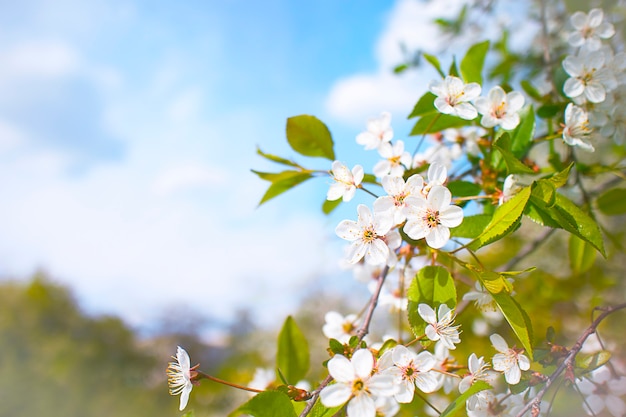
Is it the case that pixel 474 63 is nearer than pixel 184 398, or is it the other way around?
pixel 184 398

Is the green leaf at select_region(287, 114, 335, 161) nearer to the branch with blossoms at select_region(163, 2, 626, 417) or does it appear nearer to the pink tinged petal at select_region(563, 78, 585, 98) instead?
the branch with blossoms at select_region(163, 2, 626, 417)

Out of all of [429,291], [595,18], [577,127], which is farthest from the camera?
[595,18]

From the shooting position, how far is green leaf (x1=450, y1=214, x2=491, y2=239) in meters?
0.46

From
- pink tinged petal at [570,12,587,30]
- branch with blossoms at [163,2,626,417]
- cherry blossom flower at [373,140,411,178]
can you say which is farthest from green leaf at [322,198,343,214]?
pink tinged petal at [570,12,587,30]

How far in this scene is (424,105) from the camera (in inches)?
22.1

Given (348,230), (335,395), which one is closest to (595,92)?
(348,230)

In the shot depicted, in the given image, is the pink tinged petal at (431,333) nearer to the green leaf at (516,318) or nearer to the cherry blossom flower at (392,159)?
the green leaf at (516,318)

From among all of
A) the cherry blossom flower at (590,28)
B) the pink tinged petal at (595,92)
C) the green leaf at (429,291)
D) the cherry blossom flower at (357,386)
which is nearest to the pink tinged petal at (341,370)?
the cherry blossom flower at (357,386)

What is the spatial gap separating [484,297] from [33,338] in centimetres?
652

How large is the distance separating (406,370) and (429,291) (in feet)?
0.26

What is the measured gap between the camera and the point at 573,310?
6.32 ft

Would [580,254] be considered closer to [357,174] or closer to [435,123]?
[435,123]

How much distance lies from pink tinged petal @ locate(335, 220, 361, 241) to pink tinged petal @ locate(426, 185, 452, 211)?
68 millimetres

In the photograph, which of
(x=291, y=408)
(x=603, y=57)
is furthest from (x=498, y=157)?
(x=291, y=408)
